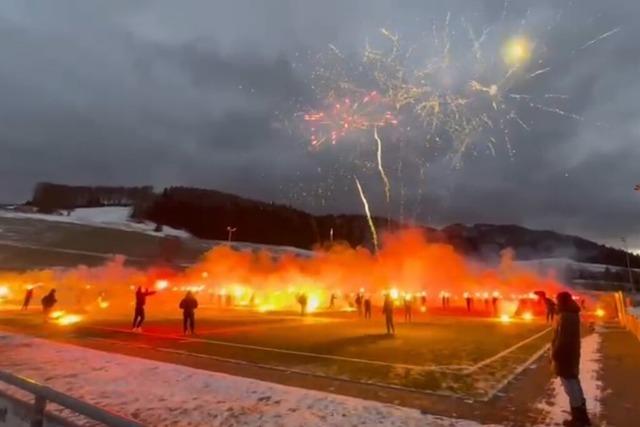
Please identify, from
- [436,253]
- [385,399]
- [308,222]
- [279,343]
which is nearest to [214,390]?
[385,399]

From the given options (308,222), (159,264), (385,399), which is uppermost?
(308,222)

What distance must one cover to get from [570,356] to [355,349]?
8.54 meters

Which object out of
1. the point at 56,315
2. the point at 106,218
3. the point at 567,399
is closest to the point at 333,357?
the point at 567,399

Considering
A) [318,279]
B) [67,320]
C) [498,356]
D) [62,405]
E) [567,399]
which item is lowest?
[567,399]

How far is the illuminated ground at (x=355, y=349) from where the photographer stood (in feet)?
35.7

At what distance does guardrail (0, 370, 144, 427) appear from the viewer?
13.5 ft

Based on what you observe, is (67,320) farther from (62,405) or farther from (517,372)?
(62,405)

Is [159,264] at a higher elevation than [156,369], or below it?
higher

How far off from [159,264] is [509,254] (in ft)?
196

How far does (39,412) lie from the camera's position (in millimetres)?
5457

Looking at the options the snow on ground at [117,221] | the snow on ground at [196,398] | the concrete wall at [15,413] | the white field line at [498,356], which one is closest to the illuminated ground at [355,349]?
the white field line at [498,356]

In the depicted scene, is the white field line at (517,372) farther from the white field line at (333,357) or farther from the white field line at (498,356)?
the white field line at (333,357)

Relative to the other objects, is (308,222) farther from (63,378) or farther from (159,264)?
(63,378)

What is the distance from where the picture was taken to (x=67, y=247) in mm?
80750
